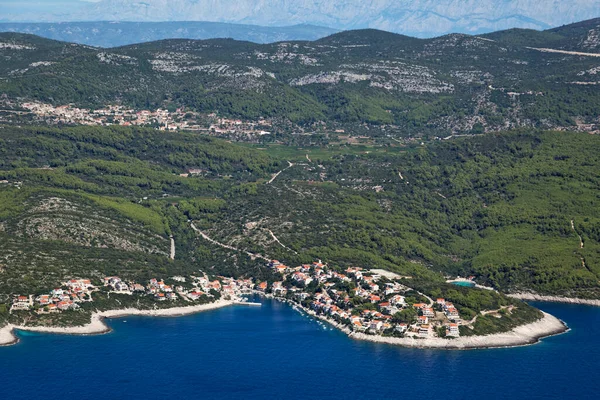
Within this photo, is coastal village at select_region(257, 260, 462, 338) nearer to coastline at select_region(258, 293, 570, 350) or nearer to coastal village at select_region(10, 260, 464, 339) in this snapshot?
coastal village at select_region(10, 260, 464, 339)

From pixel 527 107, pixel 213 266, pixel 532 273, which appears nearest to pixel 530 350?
pixel 532 273

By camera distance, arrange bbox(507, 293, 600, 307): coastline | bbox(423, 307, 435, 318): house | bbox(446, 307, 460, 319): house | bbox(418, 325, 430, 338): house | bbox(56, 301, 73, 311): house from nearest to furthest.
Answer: bbox(418, 325, 430, 338): house, bbox(423, 307, 435, 318): house, bbox(446, 307, 460, 319): house, bbox(56, 301, 73, 311): house, bbox(507, 293, 600, 307): coastline

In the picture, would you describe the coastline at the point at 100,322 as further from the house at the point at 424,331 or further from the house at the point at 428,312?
the house at the point at 424,331

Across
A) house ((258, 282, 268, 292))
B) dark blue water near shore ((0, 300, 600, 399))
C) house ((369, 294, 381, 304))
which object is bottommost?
dark blue water near shore ((0, 300, 600, 399))

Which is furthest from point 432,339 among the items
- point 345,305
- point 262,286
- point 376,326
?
point 262,286

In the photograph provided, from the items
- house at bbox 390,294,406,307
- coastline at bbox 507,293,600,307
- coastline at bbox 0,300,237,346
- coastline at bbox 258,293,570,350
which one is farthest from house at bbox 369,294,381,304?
coastline at bbox 507,293,600,307

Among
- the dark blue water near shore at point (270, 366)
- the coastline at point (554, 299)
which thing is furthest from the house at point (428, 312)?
the coastline at point (554, 299)
